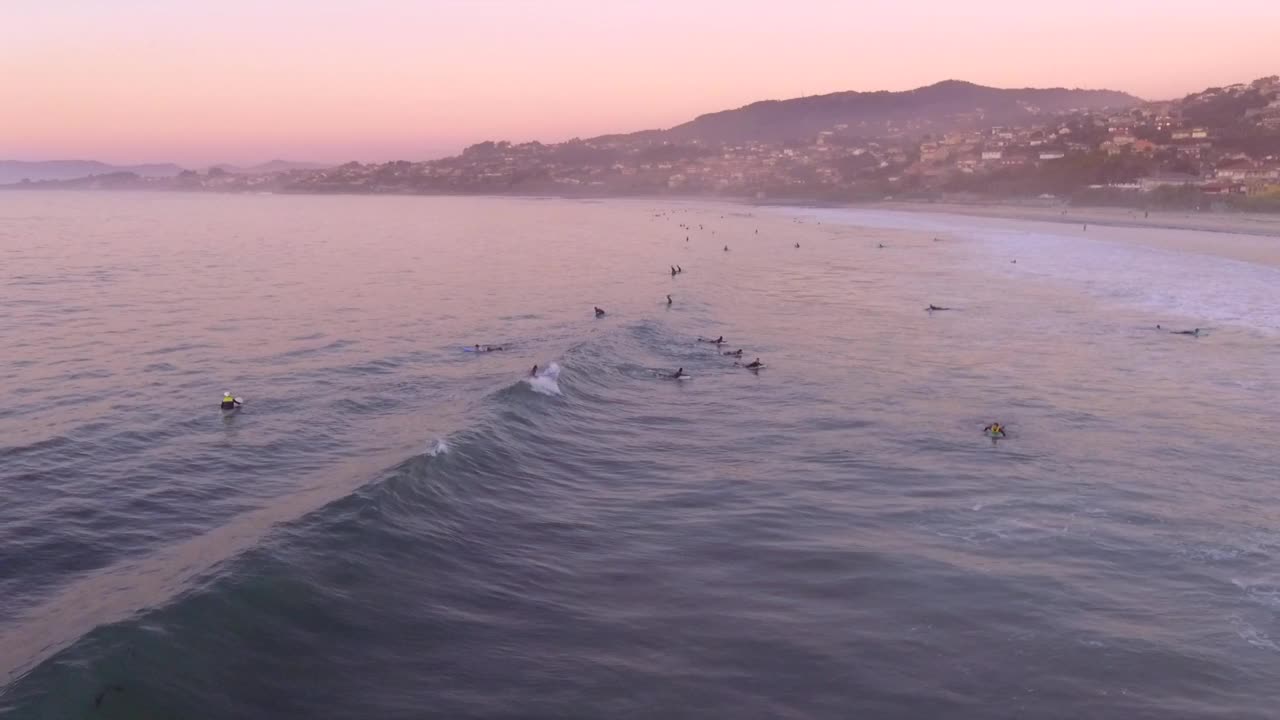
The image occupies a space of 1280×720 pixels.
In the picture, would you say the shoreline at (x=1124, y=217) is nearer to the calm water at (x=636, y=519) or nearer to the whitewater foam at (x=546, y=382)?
the calm water at (x=636, y=519)

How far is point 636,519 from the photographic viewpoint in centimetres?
1700

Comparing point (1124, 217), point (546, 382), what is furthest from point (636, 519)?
A: point (1124, 217)

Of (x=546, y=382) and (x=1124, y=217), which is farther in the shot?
(x=1124, y=217)

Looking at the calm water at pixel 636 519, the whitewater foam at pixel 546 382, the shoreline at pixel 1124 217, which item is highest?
the shoreline at pixel 1124 217

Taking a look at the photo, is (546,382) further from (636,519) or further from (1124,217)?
(1124,217)

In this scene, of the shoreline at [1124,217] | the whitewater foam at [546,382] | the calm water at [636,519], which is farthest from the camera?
the shoreline at [1124,217]

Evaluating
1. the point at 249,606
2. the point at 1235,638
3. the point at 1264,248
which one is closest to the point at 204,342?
the point at 249,606

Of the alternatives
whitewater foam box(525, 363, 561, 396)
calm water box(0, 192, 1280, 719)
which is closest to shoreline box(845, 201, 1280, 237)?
calm water box(0, 192, 1280, 719)

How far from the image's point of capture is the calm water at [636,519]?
11.4 metres

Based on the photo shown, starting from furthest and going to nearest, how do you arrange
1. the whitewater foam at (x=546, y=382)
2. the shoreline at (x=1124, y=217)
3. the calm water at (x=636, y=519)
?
the shoreline at (x=1124, y=217), the whitewater foam at (x=546, y=382), the calm water at (x=636, y=519)

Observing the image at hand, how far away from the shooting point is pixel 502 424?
23344 millimetres

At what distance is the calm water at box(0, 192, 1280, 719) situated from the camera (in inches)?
447

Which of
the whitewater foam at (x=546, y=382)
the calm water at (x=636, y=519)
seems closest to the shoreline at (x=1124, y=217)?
the calm water at (x=636, y=519)

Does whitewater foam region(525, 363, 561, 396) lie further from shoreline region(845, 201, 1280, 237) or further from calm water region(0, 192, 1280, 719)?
shoreline region(845, 201, 1280, 237)
